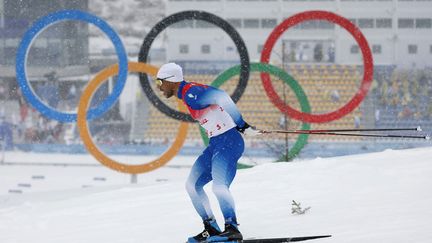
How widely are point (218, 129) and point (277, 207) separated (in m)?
1.74

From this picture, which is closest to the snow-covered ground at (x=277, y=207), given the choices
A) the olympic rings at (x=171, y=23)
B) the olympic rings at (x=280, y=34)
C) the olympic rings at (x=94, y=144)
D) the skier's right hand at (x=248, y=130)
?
the skier's right hand at (x=248, y=130)

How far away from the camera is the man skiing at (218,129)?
5195 millimetres

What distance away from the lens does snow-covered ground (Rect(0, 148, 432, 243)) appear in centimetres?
564

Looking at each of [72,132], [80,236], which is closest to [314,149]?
[72,132]

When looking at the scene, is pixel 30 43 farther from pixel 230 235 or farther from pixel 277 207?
pixel 230 235

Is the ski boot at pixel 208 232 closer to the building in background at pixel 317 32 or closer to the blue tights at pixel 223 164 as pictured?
the blue tights at pixel 223 164

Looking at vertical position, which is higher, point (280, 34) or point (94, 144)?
point (280, 34)

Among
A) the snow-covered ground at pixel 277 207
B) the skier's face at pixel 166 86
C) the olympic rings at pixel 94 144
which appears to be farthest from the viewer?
the olympic rings at pixel 94 144

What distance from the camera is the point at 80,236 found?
6.61 m

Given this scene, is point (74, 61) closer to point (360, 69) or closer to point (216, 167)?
point (360, 69)

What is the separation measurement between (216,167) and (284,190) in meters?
2.47

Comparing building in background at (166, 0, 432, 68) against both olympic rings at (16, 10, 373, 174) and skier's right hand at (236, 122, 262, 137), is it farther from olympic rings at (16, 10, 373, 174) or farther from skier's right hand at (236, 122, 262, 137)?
skier's right hand at (236, 122, 262, 137)

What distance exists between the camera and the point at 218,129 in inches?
208

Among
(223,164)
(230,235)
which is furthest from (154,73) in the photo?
(230,235)
